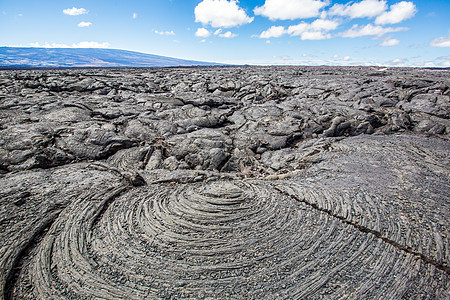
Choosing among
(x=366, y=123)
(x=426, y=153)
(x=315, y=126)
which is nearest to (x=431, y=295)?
(x=426, y=153)

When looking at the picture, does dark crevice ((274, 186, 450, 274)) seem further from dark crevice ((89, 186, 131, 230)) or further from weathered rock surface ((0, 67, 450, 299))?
dark crevice ((89, 186, 131, 230))

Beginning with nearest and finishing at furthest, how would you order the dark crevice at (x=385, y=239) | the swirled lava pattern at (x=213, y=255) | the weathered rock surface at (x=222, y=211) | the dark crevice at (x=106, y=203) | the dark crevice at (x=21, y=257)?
the dark crevice at (x=21, y=257) < the swirled lava pattern at (x=213, y=255) < the weathered rock surface at (x=222, y=211) < the dark crevice at (x=385, y=239) < the dark crevice at (x=106, y=203)

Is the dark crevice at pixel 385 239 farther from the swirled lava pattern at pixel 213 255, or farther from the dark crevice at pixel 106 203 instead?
the dark crevice at pixel 106 203

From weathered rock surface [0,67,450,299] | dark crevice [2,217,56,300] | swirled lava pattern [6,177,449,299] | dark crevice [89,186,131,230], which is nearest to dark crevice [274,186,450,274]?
weathered rock surface [0,67,450,299]

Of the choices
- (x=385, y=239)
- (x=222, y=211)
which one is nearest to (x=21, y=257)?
(x=222, y=211)

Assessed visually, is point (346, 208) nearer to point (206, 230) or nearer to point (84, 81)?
point (206, 230)

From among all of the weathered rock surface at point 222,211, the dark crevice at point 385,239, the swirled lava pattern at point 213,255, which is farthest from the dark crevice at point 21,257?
the dark crevice at point 385,239

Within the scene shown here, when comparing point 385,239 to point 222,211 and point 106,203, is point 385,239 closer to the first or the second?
point 222,211

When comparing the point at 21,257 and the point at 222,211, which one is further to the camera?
the point at 222,211
